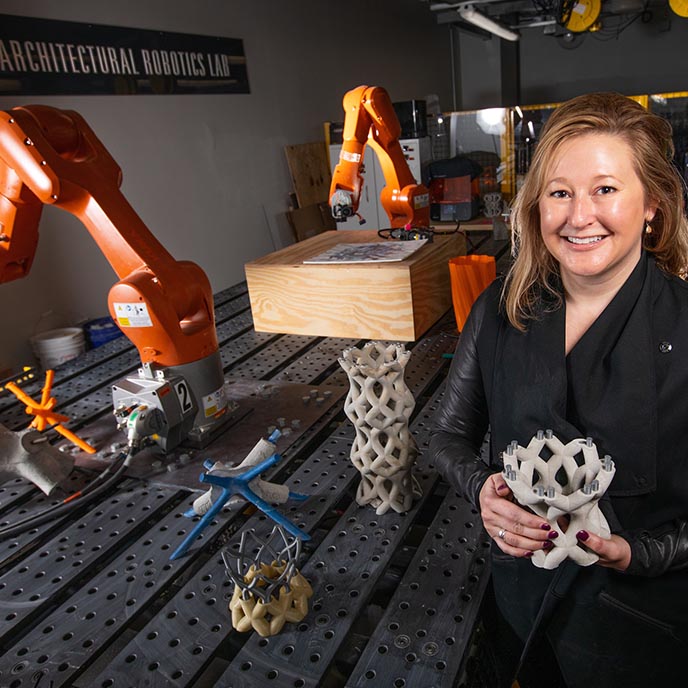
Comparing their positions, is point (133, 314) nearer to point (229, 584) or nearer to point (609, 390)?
point (229, 584)

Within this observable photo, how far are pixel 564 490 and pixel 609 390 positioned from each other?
0.63ft

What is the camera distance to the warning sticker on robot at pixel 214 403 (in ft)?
5.43

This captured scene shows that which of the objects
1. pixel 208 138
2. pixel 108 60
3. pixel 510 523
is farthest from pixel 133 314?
pixel 208 138

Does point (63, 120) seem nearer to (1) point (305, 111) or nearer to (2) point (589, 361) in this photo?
(2) point (589, 361)

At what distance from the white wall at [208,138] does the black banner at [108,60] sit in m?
0.05

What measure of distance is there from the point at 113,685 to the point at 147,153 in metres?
3.08

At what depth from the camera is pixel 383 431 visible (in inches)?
49.0

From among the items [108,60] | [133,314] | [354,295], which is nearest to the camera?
[133,314]

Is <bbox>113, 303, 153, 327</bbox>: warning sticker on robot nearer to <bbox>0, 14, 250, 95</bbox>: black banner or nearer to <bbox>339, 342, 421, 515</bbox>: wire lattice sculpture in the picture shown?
<bbox>339, 342, 421, 515</bbox>: wire lattice sculpture

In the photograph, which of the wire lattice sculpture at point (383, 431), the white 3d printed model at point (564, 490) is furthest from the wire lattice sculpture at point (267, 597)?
the white 3d printed model at point (564, 490)

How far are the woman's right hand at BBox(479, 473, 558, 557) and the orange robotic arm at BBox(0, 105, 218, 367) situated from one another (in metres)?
0.99

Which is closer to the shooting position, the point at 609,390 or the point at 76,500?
the point at 609,390

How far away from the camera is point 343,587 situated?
1060 mm

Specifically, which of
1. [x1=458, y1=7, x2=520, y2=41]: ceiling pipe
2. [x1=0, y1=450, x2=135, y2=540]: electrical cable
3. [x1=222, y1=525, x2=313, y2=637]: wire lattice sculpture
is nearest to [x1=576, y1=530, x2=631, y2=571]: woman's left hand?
[x1=222, y1=525, x2=313, y2=637]: wire lattice sculpture
